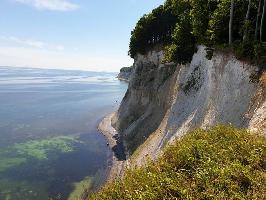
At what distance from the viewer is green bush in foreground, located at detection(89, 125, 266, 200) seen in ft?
41.9

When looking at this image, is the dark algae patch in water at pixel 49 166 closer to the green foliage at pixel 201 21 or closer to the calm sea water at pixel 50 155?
the calm sea water at pixel 50 155

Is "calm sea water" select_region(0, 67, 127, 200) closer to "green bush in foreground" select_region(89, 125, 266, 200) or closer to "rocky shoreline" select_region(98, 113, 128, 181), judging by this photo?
"rocky shoreline" select_region(98, 113, 128, 181)

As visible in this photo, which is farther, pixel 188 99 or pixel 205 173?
pixel 188 99

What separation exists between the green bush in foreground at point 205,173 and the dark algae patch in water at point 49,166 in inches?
1147

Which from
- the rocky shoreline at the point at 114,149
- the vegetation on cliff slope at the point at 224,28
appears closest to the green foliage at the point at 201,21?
the vegetation on cliff slope at the point at 224,28

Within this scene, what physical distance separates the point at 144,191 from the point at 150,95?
57202mm

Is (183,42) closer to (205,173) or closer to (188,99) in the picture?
(188,99)

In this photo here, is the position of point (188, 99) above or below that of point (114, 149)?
above

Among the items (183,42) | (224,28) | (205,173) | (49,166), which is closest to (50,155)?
(49,166)

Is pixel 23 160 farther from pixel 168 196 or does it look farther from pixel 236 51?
pixel 168 196

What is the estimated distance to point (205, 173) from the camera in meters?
13.8

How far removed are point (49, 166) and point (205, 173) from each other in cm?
4746

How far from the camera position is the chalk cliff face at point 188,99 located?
1198 inches

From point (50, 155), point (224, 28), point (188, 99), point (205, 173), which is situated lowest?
point (50, 155)
